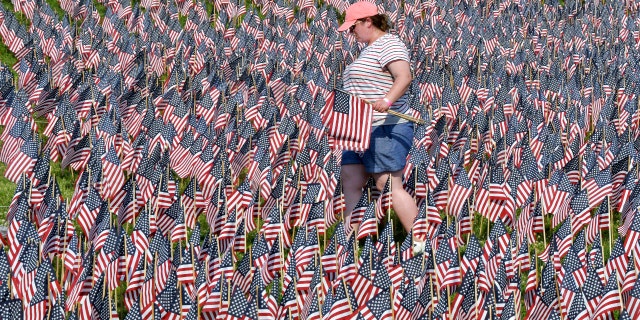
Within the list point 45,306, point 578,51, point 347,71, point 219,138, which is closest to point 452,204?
point 347,71

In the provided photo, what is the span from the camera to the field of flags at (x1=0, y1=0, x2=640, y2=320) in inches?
313

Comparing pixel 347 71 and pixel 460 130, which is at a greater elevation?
pixel 347 71

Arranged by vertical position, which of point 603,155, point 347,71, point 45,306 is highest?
point 347,71

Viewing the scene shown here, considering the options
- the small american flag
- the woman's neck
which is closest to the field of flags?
the small american flag

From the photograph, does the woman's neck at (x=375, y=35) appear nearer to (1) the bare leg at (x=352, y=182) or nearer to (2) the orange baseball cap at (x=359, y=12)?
(2) the orange baseball cap at (x=359, y=12)

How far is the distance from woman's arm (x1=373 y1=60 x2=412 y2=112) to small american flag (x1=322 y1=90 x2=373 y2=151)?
15 centimetres

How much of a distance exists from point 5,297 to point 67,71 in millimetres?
7506

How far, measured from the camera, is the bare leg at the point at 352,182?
9.48 metres

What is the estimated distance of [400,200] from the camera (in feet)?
30.8

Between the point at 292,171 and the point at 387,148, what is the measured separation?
2078 millimetres

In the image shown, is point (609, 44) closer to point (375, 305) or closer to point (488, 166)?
point (488, 166)

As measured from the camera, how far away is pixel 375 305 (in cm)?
725

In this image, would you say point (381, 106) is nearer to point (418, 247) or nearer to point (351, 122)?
point (351, 122)

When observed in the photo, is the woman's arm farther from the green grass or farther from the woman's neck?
the green grass
